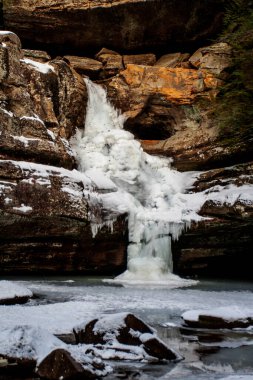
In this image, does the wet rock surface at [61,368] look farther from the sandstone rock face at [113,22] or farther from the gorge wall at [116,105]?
the sandstone rock face at [113,22]

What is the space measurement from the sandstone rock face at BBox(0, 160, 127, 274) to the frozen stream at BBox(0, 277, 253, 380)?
1690mm

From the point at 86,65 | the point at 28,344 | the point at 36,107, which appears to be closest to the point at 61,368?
the point at 28,344

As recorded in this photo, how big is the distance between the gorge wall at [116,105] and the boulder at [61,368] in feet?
27.0

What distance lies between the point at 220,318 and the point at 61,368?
283 centimetres

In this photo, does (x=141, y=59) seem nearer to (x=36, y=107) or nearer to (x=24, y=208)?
(x=36, y=107)

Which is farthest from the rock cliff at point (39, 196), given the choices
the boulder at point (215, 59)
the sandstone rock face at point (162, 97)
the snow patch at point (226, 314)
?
the snow patch at point (226, 314)

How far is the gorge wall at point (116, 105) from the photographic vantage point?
12516 mm

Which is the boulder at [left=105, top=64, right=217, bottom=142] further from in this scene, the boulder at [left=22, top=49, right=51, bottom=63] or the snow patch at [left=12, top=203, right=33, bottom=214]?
the snow patch at [left=12, top=203, right=33, bottom=214]

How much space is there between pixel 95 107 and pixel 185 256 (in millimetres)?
7097

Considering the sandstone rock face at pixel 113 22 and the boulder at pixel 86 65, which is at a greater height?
the sandstone rock face at pixel 113 22

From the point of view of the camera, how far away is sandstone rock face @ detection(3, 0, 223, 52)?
60.8 feet

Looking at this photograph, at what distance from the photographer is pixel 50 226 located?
491 inches

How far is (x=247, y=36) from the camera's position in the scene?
52.0 feet

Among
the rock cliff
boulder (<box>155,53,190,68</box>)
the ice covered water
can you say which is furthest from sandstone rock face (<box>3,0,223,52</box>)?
the rock cliff
